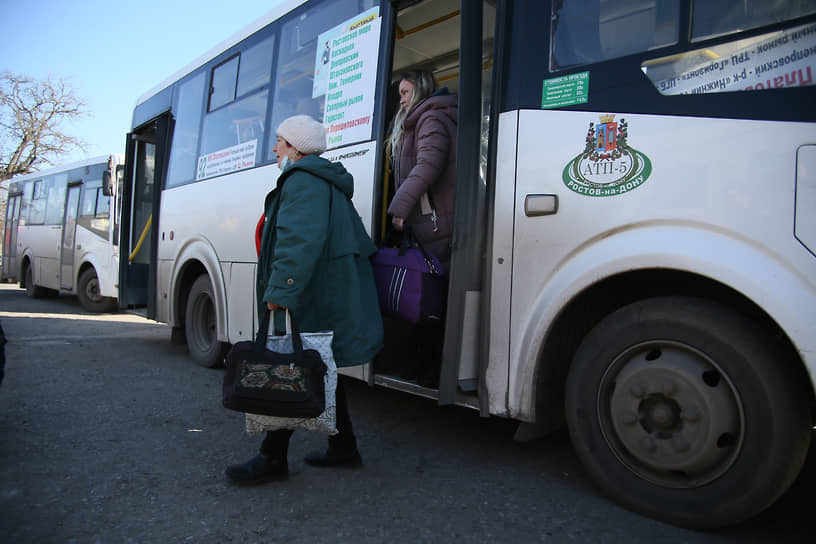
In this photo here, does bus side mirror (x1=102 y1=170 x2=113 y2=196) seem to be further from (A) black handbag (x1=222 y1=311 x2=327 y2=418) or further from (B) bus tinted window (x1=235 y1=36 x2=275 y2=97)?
(A) black handbag (x1=222 y1=311 x2=327 y2=418)

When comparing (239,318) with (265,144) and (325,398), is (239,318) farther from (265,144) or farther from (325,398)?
(325,398)

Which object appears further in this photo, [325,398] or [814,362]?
[325,398]

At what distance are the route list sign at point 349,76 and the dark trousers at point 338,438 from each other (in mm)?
1720

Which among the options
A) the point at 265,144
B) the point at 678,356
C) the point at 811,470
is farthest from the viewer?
the point at 265,144

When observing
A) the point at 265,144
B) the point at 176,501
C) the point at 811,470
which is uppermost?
the point at 265,144

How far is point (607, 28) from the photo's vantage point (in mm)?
2664

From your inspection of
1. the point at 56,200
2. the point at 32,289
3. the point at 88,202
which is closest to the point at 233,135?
the point at 88,202

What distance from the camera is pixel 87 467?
3133 millimetres

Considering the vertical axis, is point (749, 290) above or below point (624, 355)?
above

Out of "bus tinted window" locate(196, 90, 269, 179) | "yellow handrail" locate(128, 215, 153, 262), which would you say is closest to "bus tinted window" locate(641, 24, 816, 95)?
"bus tinted window" locate(196, 90, 269, 179)

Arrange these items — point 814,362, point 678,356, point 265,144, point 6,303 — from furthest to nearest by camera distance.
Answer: point 6,303 → point 265,144 → point 678,356 → point 814,362

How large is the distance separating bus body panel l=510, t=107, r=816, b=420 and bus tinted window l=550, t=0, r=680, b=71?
28 cm

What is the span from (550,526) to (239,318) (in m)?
3.40

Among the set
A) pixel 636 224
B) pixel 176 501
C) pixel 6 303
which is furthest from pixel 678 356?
pixel 6 303
